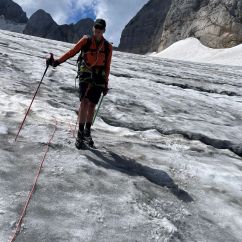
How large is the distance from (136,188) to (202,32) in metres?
63.0

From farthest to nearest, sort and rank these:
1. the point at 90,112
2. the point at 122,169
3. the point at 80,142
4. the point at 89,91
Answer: the point at 90,112, the point at 89,91, the point at 80,142, the point at 122,169

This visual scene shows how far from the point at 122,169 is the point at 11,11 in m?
146

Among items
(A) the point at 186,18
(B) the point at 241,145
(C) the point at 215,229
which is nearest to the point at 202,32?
(A) the point at 186,18

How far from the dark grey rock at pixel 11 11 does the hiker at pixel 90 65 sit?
467 feet

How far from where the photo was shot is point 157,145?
8.64 meters

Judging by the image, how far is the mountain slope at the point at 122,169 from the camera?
517cm

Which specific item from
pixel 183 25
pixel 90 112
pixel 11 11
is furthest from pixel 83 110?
pixel 11 11

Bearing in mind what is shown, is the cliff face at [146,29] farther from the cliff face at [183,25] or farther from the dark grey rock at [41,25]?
the dark grey rock at [41,25]

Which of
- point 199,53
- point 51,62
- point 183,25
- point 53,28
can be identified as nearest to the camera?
point 51,62

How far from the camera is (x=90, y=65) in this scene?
782cm

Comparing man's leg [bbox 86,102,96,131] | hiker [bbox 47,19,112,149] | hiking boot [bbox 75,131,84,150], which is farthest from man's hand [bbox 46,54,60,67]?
hiking boot [bbox 75,131,84,150]

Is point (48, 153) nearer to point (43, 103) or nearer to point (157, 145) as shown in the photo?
point (157, 145)

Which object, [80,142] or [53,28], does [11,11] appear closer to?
[53,28]

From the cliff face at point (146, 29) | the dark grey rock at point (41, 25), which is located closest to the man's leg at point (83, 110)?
the cliff face at point (146, 29)
